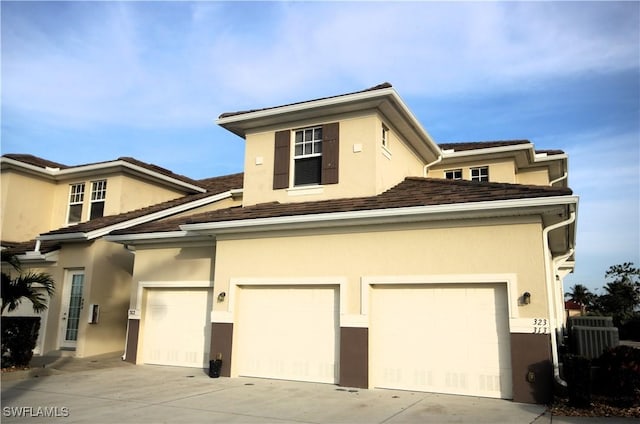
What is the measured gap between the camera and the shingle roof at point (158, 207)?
15.7 m

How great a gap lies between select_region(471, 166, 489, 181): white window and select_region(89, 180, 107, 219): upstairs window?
13.0m

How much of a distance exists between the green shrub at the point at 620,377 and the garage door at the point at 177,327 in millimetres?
8678

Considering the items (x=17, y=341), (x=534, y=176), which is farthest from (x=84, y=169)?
(x=534, y=176)

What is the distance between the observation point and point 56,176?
61.8ft

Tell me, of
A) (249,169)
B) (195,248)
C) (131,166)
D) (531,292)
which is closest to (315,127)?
(249,169)

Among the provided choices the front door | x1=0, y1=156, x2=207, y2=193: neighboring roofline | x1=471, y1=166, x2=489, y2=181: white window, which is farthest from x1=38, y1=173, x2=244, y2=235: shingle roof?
x1=471, y1=166, x2=489, y2=181: white window

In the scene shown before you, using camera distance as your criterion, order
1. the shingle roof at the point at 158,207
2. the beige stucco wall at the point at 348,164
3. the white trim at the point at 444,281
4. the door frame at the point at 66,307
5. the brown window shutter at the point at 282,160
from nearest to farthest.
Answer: the white trim at the point at 444,281, the beige stucco wall at the point at 348,164, the brown window shutter at the point at 282,160, the door frame at the point at 66,307, the shingle roof at the point at 158,207

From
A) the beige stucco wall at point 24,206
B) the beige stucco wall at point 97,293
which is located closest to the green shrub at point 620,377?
the beige stucco wall at point 97,293

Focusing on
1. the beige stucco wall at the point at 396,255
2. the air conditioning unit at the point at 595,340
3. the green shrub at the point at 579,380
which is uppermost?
the beige stucco wall at the point at 396,255

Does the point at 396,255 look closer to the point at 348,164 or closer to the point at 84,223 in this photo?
the point at 348,164

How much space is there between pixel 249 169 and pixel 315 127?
7.19 feet

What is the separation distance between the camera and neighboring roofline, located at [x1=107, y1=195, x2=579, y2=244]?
888 centimetres

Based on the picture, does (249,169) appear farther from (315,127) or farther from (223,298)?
(223,298)

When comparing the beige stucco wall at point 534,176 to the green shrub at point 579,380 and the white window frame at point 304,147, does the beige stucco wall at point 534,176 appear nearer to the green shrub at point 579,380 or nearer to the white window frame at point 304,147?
the white window frame at point 304,147
